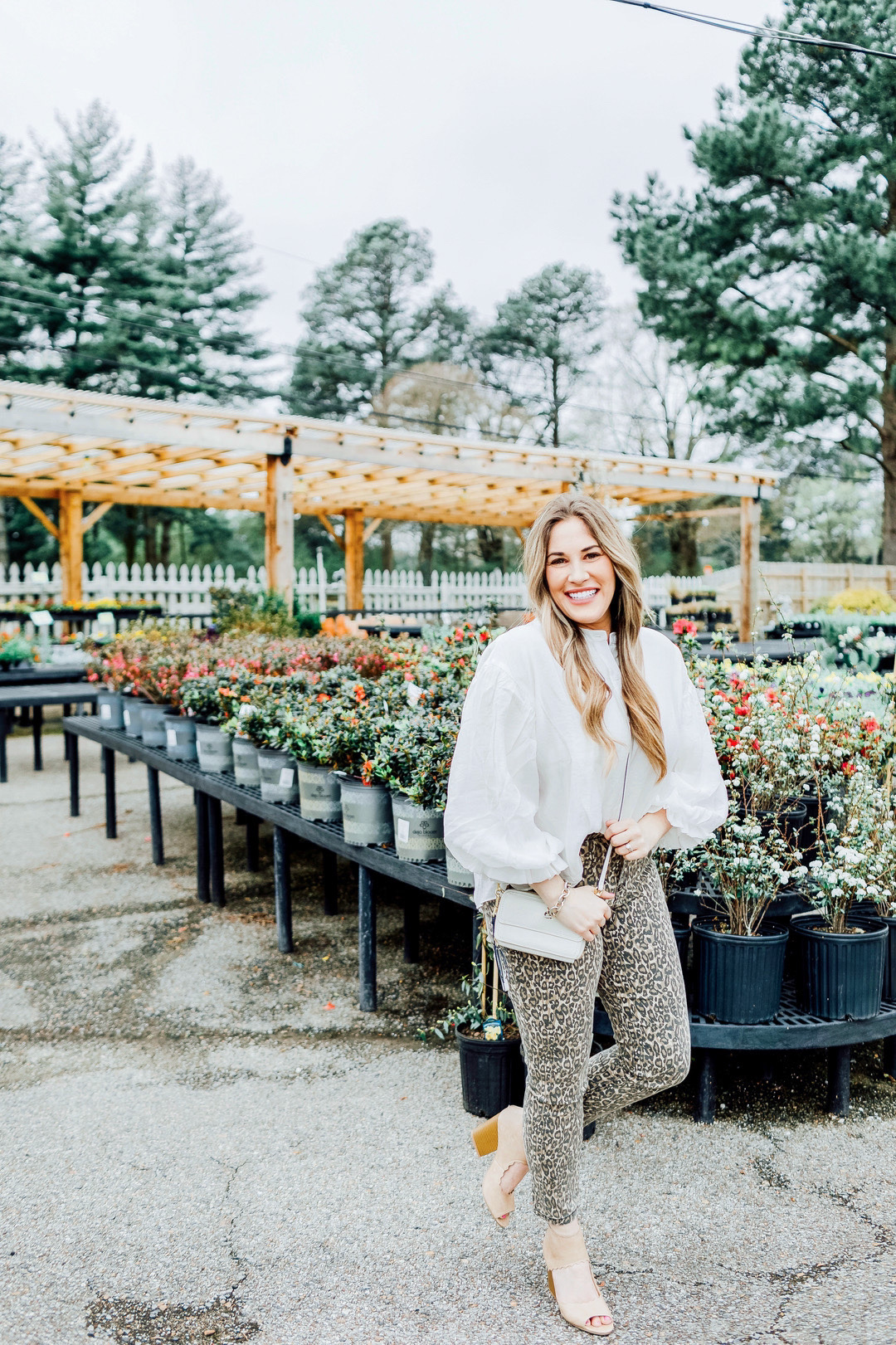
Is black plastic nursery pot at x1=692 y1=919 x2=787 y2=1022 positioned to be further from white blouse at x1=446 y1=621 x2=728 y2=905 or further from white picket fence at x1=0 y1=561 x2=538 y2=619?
white picket fence at x1=0 y1=561 x2=538 y2=619

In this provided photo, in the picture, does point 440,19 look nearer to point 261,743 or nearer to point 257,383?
point 261,743

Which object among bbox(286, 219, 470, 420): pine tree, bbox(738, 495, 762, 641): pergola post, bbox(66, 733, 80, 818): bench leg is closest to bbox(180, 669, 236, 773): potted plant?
bbox(66, 733, 80, 818): bench leg

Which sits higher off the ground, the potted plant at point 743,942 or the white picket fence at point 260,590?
the white picket fence at point 260,590

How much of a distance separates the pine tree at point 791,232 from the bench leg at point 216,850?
1475 centimetres

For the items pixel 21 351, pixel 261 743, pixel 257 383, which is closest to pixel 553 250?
pixel 257 383

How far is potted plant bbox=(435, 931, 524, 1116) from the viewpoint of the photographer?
2232mm

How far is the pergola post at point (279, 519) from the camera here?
9711mm

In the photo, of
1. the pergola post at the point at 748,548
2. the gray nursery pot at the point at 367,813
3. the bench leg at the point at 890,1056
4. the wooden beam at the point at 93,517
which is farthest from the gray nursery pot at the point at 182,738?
the pergola post at the point at 748,548

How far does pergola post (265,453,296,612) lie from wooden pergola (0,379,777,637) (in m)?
0.01

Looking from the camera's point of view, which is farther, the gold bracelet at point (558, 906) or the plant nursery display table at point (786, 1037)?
the plant nursery display table at point (786, 1037)

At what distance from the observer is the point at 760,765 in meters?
2.94

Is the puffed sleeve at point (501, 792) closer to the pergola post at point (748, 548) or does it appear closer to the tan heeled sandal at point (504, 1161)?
the tan heeled sandal at point (504, 1161)

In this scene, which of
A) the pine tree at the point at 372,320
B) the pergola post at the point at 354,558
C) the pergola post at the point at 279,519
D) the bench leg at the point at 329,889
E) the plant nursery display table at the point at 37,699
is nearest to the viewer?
the bench leg at the point at 329,889

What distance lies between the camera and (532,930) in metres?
1.59
